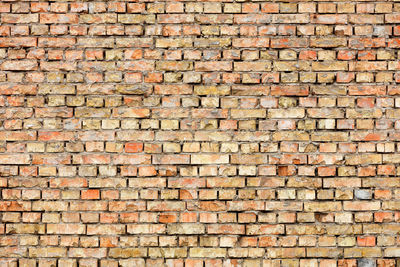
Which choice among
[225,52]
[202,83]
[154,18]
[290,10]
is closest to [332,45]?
[290,10]

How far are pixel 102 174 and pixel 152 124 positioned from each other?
1.55 feet

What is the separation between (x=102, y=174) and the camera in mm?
2590

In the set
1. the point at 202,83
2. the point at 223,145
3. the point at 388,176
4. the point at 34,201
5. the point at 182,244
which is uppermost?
the point at 202,83

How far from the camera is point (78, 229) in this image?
8.49ft

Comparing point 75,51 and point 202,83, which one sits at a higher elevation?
point 75,51

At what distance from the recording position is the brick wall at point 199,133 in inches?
102

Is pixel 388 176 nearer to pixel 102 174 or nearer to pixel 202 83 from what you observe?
pixel 202 83

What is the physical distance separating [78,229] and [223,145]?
3.68ft

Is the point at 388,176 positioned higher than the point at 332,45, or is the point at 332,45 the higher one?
the point at 332,45

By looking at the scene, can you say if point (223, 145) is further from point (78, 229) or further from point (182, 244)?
point (78, 229)

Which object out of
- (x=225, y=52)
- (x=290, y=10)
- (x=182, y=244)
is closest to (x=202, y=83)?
(x=225, y=52)

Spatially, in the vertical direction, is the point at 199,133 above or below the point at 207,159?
above

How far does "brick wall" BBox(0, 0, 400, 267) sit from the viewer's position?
2.58m

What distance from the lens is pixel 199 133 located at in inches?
102
